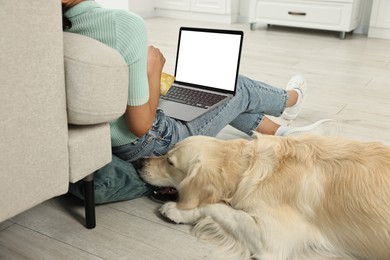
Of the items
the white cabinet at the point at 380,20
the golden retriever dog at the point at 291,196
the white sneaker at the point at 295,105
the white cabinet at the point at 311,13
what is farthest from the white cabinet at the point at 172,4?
the golden retriever dog at the point at 291,196

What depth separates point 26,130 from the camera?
106cm

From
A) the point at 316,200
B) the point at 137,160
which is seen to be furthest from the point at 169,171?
the point at 316,200

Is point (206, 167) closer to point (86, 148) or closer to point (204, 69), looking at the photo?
point (86, 148)

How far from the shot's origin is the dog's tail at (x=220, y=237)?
140 cm

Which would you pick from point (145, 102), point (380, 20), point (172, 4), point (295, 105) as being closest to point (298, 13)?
point (380, 20)

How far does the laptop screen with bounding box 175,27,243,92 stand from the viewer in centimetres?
195

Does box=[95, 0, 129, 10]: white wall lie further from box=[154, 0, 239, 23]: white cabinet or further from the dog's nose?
the dog's nose

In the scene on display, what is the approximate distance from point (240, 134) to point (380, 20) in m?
3.56

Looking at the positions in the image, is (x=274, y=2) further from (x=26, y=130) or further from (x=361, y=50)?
(x=26, y=130)

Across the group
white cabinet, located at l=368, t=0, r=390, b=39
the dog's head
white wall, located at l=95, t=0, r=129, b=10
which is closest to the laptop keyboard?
the dog's head

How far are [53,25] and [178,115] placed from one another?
0.78m

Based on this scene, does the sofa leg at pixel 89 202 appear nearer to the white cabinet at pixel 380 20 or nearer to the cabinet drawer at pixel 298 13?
the cabinet drawer at pixel 298 13

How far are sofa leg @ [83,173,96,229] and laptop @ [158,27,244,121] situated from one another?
0.50 meters

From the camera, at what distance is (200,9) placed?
629cm
